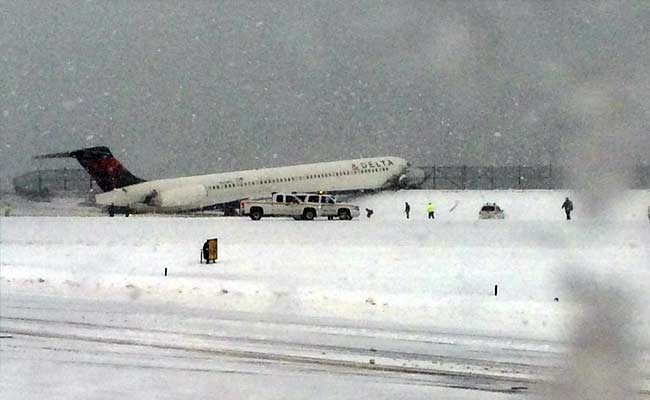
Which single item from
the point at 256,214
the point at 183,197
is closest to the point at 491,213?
the point at 256,214

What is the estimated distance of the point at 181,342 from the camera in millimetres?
11617

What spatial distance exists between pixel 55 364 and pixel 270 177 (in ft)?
157

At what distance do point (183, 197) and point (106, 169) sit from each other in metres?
6.26

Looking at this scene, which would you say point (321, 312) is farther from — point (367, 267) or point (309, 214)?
point (309, 214)

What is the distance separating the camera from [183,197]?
55156mm

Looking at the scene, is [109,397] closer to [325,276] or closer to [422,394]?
[422,394]

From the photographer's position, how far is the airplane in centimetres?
5578

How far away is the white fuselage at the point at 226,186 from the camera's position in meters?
55.6

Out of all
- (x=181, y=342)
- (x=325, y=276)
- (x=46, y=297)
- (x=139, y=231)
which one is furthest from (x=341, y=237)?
(x=181, y=342)

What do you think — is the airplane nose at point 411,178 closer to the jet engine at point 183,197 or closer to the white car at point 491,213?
the jet engine at point 183,197

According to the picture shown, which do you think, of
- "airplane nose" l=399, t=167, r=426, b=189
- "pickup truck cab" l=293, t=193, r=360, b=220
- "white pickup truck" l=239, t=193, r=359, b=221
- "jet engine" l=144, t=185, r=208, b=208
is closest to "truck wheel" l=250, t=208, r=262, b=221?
"white pickup truck" l=239, t=193, r=359, b=221

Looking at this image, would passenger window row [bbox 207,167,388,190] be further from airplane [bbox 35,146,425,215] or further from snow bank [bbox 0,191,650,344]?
snow bank [bbox 0,191,650,344]

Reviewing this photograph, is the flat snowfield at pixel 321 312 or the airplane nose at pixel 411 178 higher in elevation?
the airplane nose at pixel 411 178

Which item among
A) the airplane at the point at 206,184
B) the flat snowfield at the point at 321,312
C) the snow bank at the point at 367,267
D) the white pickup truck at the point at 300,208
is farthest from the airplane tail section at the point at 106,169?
the flat snowfield at the point at 321,312
